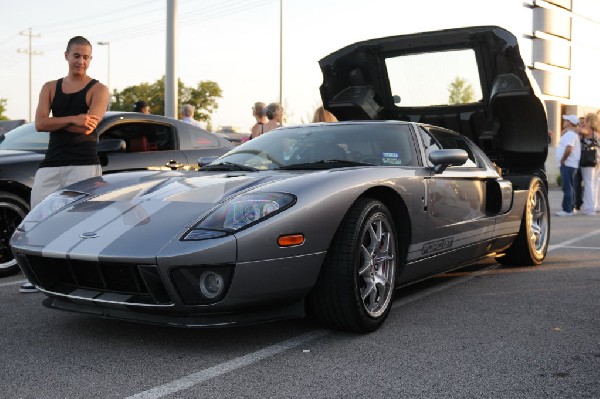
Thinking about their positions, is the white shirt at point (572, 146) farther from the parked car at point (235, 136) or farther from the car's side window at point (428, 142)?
the car's side window at point (428, 142)

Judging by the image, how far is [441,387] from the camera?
288 cm

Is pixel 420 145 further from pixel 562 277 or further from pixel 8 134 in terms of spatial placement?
pixel 8 134

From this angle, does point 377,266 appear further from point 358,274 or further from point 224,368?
point 224,368

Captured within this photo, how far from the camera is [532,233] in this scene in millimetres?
6172

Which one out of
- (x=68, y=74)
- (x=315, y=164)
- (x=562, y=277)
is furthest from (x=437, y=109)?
(x=68, y=74)

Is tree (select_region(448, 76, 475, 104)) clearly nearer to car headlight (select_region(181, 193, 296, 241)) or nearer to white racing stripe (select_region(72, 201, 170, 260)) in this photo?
car headlight (select_region(181, 193, 296, 241))

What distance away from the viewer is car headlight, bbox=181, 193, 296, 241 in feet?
10.7

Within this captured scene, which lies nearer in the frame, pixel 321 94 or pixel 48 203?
pixel 48 203

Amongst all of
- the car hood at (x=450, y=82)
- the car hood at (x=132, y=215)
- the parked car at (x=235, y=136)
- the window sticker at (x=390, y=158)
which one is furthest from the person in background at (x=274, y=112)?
the car hood at (x=132, y=215)

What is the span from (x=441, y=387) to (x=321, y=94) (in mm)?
4514

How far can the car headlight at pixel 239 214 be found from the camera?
3.25 metres

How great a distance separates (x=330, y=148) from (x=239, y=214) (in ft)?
4.33

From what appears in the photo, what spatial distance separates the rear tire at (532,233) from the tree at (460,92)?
99cm

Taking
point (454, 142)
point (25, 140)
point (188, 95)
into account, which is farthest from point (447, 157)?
point (188, 95)
